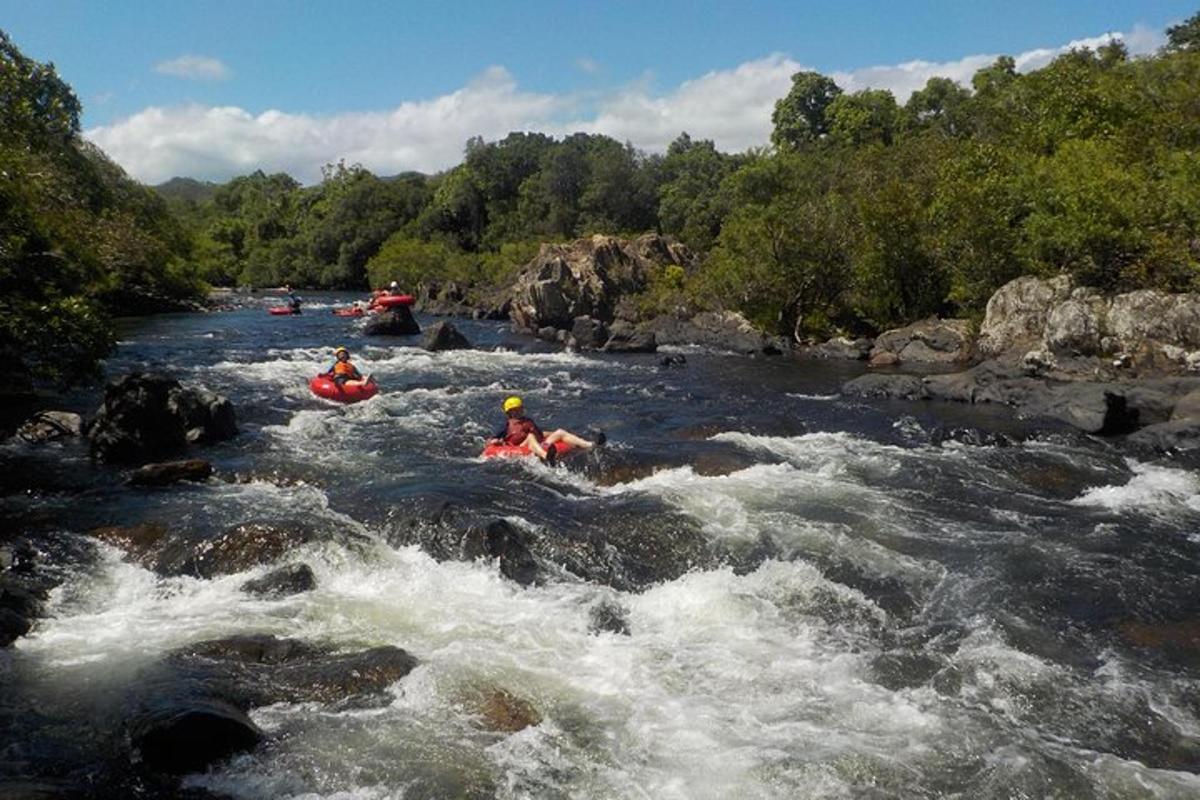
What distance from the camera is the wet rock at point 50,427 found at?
17500mm

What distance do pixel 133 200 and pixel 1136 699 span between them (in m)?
71.0

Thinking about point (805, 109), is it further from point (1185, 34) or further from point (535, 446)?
point (535, 446)

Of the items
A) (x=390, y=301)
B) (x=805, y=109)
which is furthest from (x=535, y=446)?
(x=805, y=109)

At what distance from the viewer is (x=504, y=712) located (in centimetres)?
788

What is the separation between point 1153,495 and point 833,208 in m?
→ 23.8

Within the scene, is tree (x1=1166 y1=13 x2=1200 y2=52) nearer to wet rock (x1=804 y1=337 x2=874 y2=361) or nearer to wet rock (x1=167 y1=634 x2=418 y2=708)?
wet rock (x1=804 y1=337 x2=874 y2=361)

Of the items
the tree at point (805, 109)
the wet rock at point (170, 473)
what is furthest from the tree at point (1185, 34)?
the wet rock at point (170, 473)

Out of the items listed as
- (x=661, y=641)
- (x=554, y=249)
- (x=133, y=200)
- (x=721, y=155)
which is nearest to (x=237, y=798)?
(x=661, y=641)

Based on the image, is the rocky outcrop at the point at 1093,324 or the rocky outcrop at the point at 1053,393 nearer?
the rocky outcrop at the point at 1053,393

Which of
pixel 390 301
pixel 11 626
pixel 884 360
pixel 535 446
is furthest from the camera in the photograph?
pixel 390 301

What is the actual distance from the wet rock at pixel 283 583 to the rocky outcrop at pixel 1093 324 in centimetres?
2421

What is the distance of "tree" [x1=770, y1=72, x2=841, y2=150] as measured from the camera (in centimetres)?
7594

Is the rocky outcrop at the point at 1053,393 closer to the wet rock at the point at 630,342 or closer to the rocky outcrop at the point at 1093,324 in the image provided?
the rocky outcrop at the point at 1093,324

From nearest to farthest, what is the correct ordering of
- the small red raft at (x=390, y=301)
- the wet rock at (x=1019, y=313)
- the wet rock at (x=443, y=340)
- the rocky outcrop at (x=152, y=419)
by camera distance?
the rocky outcrop at (x=152, y=419)
the wet rock at (x=1019, y=313)
the wet rock at (x=443, y=340)
the small red raft at (x=390, y=301)
